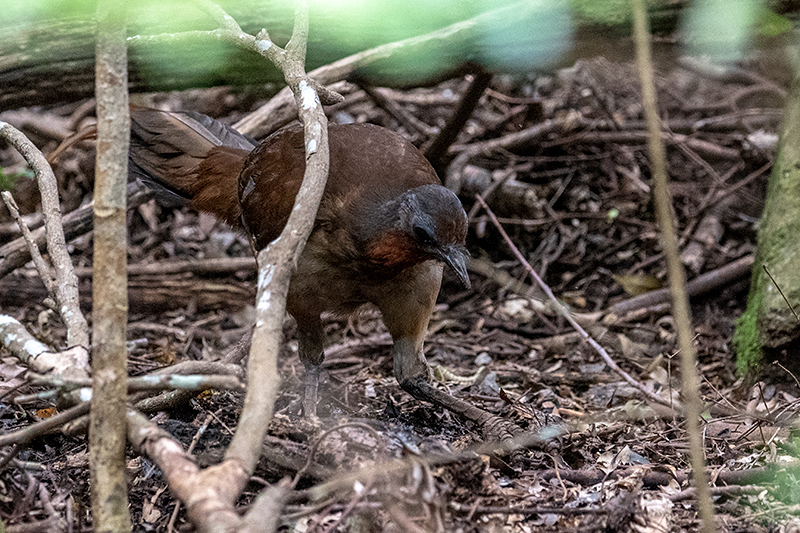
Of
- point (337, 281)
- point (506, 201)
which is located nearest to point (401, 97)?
point (506, 201)

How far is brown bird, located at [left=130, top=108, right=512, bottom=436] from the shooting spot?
3.45 meters

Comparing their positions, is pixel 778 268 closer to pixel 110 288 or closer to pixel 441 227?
pixel 441 227

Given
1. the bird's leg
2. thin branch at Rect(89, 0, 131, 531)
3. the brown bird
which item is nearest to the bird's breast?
the brown bird

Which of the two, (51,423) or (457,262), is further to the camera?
(457,262)

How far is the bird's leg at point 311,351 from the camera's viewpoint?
414cm

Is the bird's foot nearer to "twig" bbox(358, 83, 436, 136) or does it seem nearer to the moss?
the moss

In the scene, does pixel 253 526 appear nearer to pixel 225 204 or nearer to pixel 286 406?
pixel 286 406

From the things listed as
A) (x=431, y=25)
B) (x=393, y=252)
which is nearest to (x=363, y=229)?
(x=393, y=252)

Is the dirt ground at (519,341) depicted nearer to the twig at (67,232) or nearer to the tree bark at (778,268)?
the tree bark at (778,268)

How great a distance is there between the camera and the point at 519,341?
539 cm

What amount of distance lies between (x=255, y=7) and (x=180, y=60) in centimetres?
62

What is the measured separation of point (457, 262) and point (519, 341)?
224cm

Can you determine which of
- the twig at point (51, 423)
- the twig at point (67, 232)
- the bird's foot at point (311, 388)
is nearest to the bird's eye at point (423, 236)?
the bird's foot at point (311, 388)

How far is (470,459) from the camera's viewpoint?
2.81m
